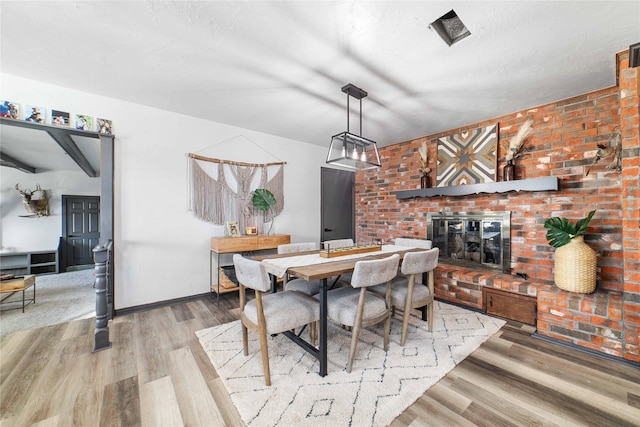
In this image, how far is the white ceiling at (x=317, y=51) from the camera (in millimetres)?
1530

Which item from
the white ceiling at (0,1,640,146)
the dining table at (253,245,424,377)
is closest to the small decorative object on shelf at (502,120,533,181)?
the white ceiling at (0,1,640,146)

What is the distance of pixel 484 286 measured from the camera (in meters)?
2.91

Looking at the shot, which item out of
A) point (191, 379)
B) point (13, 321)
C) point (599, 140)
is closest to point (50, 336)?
point (13, 321)

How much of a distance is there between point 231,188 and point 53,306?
258 centimetres

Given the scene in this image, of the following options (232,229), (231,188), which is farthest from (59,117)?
(232,229)

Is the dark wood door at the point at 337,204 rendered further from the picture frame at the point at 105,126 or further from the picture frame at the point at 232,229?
the picture frame at the point at 105,126

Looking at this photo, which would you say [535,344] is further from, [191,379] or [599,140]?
[191,379]

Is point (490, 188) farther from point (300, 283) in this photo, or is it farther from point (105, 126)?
point (105, 126)

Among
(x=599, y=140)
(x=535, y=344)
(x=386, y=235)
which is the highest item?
(x=599, y=140)

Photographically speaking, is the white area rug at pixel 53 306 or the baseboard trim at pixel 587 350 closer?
the baseboard trim at pixel 587 350

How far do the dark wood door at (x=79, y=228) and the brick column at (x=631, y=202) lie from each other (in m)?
8.09

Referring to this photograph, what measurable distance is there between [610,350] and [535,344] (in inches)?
18.7

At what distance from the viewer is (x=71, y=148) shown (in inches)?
135

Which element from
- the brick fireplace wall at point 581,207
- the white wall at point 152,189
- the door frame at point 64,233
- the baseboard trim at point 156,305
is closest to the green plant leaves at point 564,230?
the brick fireplace wall at point 581,207
